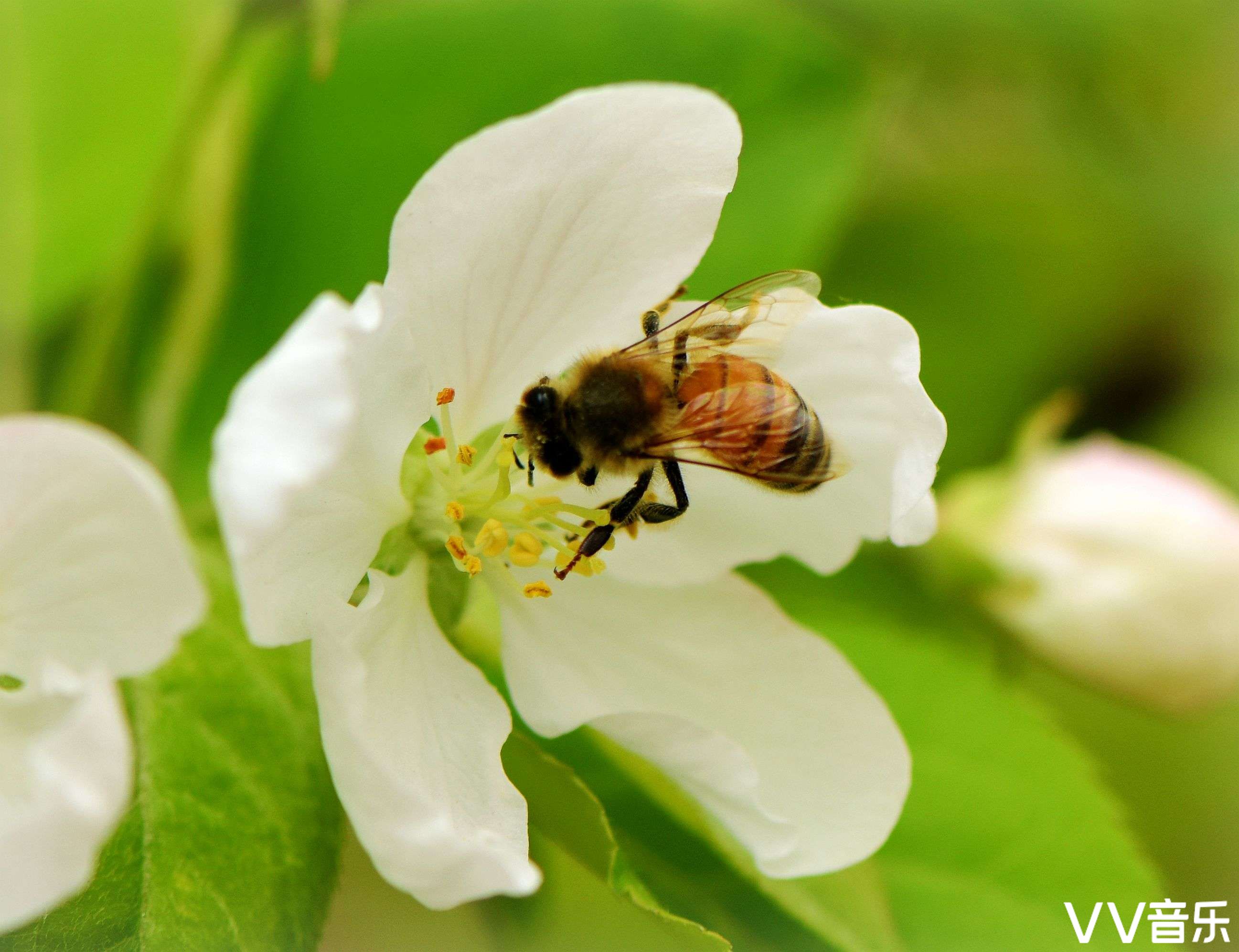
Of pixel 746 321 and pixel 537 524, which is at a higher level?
pixel 746 321

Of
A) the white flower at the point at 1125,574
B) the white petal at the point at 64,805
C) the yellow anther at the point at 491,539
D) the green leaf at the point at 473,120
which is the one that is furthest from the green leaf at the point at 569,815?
the white flower at the point at 1125,574

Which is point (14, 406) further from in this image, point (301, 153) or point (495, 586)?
point (495, 586)

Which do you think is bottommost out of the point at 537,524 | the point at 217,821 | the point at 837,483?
the point at 217,821

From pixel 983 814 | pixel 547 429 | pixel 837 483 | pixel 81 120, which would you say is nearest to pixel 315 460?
pixel 547 429

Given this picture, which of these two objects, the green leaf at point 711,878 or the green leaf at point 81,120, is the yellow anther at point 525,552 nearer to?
the green leaf at point 711,878

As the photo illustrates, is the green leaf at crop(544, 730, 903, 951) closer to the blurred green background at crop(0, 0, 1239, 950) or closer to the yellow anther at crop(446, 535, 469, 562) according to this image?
the blurred green background at crop(0, 0, 1239, 950)

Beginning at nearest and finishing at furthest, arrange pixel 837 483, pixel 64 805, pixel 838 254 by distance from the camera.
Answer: pixel 64 805, pixel 837 483, pixel 838 254

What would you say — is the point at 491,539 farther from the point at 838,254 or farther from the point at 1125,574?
the point at 838,254
